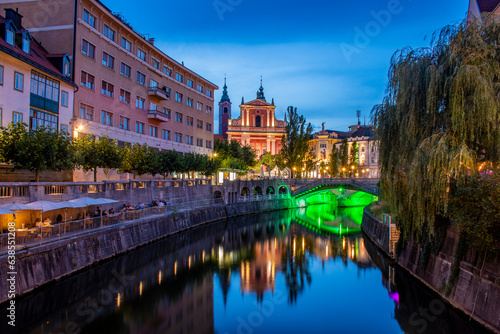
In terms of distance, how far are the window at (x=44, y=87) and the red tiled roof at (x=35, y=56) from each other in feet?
2.22

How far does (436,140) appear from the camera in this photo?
55.9 ft

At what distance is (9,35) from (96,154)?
10.6m

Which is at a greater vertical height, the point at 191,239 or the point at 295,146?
the point at 295,146

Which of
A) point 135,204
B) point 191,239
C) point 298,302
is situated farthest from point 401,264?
point 135,204

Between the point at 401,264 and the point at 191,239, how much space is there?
19514mm

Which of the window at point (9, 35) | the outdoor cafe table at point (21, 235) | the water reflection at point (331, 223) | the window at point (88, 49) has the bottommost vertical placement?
the water reflection at point (331, 223)

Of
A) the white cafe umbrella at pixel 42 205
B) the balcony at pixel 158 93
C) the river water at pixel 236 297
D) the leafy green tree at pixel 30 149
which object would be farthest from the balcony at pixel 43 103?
the balcony at pixel 158 93

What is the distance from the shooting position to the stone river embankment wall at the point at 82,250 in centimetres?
→ 1672

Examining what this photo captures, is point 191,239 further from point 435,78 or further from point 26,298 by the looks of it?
point 435,78

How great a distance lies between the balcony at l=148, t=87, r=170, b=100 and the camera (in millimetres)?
47656

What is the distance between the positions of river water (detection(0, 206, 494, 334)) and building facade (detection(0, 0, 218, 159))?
16.7 m

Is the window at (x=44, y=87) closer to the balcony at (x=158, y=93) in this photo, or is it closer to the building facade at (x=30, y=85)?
the building facade at (x=30, y=85)

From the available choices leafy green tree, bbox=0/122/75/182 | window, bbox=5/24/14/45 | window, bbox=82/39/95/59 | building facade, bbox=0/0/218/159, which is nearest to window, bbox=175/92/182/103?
building facade, bbox=0/0/218/159

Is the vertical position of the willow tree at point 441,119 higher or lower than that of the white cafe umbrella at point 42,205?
higher
